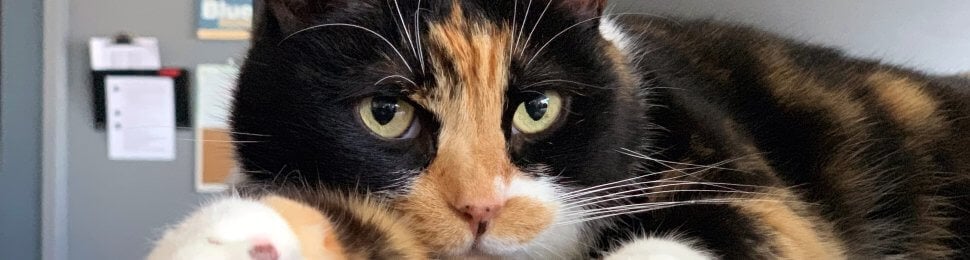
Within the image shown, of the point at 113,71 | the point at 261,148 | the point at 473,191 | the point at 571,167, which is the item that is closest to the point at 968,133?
the point at 571,167

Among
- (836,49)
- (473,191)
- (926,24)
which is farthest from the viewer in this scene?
(836,49)

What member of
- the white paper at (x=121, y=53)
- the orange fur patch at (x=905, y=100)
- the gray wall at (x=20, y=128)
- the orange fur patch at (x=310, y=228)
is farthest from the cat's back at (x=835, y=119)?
the gray wall at (x=20, y=128)

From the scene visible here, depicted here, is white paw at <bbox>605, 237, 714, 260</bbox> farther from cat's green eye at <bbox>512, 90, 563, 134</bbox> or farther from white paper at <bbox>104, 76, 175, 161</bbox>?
white paper at <bbox>104, 76, 175, 161</bbox>

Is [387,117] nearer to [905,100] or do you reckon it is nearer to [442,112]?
[442,112]

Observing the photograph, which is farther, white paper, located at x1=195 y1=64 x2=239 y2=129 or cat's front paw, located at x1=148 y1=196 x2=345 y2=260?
white paper, located at x1=195 y1=64 x2=239 y2=129

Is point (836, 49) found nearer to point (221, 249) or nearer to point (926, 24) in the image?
point (926, 24)

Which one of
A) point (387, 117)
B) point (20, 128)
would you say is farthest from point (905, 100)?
point (20, 128)

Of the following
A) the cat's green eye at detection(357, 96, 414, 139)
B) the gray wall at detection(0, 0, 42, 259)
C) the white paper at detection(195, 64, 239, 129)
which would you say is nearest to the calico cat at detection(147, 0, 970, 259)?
the cat's green eye at detection(357, 96, 414, 139)
